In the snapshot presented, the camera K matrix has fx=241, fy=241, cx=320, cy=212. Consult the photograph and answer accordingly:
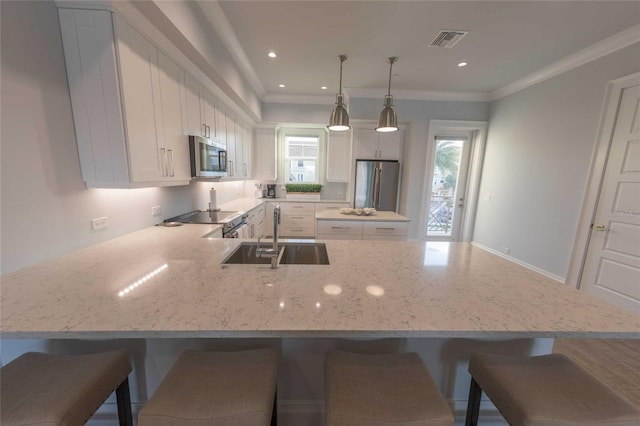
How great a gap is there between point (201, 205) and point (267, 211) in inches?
72.3

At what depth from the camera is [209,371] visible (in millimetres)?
937

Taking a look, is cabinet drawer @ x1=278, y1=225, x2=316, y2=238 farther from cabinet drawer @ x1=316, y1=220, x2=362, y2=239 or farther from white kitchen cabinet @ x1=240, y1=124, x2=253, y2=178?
cabinet drawer @ x1=316, y1=220, x2=362, y2=239

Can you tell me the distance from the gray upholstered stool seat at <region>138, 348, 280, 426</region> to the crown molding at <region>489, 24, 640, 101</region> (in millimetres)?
4311

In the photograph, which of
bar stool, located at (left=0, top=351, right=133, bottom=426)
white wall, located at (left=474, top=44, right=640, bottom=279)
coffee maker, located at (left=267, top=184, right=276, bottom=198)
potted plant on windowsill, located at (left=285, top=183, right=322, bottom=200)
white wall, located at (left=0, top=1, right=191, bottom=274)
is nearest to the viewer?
bar stool, located at (left=0, top=351, right=133, bottom=426)

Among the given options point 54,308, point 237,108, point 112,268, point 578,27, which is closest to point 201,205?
point 237,108

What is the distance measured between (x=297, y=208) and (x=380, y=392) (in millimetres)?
4279

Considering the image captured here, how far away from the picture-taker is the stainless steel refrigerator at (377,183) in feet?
15.2

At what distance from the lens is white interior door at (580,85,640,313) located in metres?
2.42

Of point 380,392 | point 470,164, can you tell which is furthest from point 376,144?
point 380,392

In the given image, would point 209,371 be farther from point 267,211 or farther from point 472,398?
point 267,211

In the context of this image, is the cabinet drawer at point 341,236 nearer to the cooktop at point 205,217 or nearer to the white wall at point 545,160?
the cooktop at point 205,217

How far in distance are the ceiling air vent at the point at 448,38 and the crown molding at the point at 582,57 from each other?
155 cm

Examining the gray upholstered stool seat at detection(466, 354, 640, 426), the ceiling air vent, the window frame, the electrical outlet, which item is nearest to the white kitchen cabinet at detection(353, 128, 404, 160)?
the window frame

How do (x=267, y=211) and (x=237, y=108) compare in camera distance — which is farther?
(x=267, y=211)
